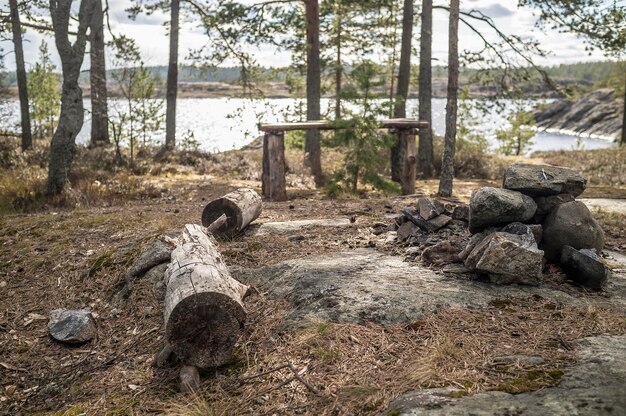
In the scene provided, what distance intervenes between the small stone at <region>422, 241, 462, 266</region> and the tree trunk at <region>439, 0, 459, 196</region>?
5.52 m

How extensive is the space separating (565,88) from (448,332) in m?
12.7

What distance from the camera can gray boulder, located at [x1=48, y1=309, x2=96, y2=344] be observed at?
5012 millimetres

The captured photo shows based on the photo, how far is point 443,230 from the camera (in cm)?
651

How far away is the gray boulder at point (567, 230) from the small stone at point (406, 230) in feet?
5.27

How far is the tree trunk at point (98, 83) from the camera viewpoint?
53.0ft

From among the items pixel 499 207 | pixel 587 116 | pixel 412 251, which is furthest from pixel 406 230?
pixel 587 116

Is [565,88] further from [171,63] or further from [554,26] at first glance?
[171,63]

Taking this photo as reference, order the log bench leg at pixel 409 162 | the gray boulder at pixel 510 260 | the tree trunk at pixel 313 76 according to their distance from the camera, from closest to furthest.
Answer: the gray boulder at pixel 510 260 → the log bench leg at pixel 409 162 → the tree trunk at pixel 313 76

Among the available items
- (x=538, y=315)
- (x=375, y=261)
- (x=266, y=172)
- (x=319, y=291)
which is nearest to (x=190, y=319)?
(x=319, y=291)

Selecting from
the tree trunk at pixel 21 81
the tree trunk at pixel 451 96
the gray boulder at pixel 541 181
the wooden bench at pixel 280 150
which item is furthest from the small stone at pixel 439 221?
the tree trunk at pixel 21 81

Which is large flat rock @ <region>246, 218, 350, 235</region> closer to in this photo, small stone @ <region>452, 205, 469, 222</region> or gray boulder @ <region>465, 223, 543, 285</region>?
small stone @ <region>452, 205, 469, 222</region>

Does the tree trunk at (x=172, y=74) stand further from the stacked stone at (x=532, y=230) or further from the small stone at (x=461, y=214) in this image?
the stacked stone at (x=532, y=230)

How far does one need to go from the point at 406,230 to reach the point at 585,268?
2.24m

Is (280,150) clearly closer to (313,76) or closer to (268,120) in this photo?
(313,76)
